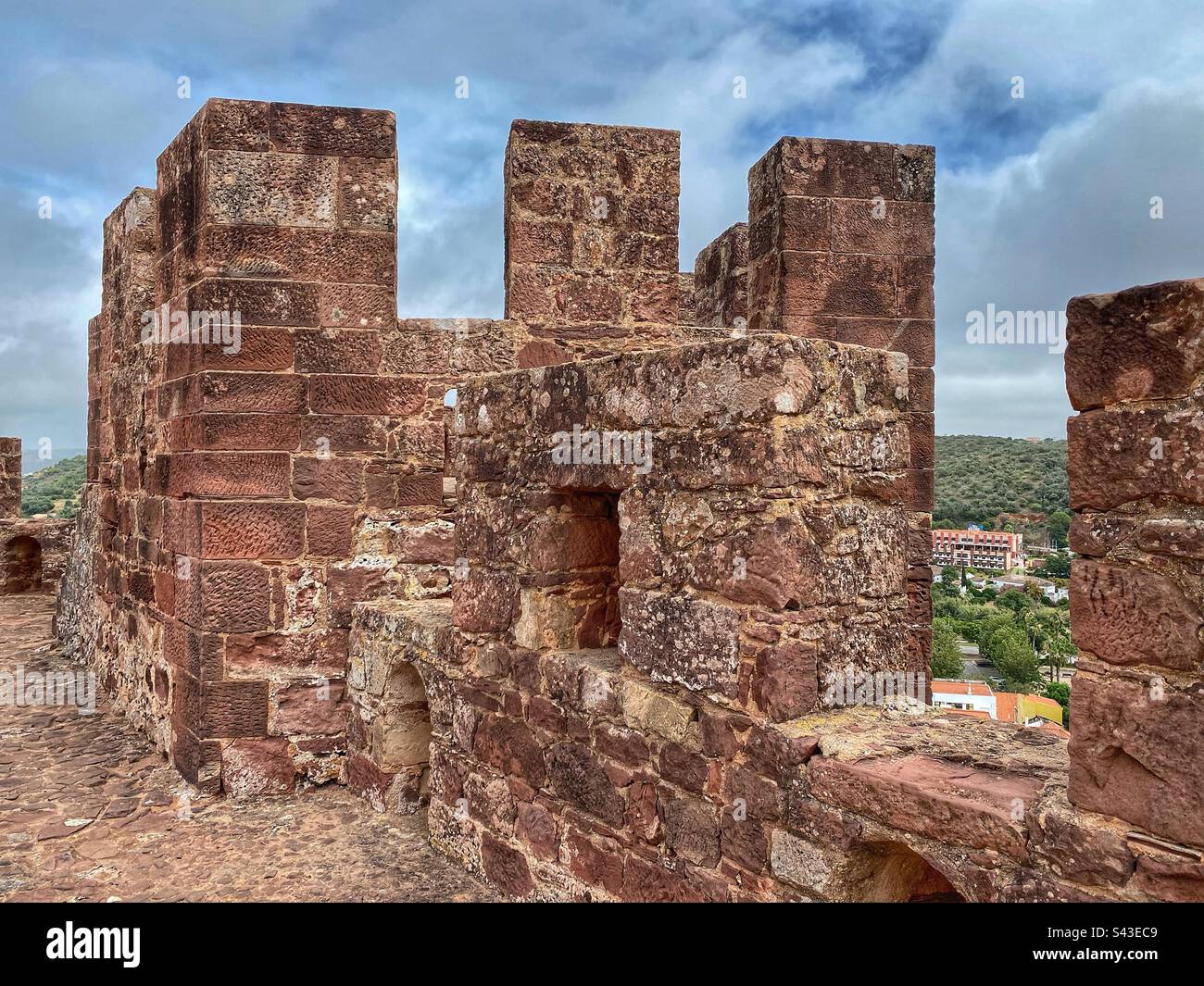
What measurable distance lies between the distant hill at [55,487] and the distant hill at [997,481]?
71.2 feet

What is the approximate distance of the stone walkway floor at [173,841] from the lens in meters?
4.17

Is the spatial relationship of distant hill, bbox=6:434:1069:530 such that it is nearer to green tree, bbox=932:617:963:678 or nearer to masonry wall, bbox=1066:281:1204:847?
green tree, bbox=932:617:963:678

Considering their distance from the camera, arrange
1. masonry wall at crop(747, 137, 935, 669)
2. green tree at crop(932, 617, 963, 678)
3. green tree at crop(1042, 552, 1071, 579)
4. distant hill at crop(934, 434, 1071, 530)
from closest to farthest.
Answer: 1. masonry wall at crop(747, 137, 935, 669)
2. green tree at crop(1042, 552, 1071, 579)
3. green tree at crop(932, 617, 963, 678)
4. distant hill at crop(934, 434, 1071, 530)

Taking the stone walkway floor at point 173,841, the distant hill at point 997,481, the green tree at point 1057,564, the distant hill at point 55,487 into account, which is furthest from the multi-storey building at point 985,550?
the distant hill at point 55,487

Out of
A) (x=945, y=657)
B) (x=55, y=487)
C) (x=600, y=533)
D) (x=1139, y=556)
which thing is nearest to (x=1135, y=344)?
(x=1139, y=556)

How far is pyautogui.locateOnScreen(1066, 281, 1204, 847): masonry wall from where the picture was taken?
1939mm

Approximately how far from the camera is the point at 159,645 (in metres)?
6.15

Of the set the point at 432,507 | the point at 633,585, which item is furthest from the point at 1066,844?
the point at 432,507

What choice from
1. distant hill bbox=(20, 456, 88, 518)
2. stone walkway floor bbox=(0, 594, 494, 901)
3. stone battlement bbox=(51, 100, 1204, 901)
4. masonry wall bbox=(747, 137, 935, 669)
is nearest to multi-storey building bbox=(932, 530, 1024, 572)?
masonry wall bbox=(747, 137, 935, 669)

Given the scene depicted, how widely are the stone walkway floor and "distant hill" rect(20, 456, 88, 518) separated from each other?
862 inches

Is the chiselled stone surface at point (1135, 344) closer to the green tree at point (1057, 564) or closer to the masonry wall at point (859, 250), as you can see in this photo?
the green tree at point (1057, 564)

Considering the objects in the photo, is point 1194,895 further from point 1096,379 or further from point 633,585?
point 633,585

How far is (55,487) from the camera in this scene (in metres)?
34.6

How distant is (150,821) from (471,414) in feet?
8.83
